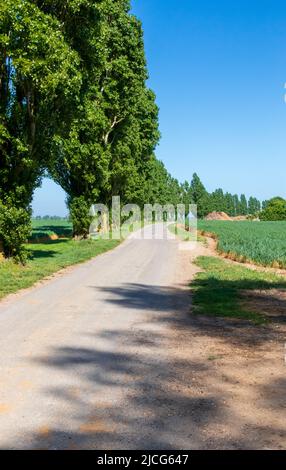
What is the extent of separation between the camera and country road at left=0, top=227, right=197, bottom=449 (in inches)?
200

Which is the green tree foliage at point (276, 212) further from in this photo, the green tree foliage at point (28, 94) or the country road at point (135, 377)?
the country road at point (135, 377)

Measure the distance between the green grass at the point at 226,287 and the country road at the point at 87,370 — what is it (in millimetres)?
1016

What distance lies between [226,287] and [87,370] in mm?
9362

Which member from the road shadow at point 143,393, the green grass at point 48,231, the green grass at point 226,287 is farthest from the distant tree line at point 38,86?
the green grass at point 48,231

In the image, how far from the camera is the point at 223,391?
6422 mm

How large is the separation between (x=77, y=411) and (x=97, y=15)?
66.5 feet

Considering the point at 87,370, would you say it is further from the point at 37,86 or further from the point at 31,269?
the point at 37,86

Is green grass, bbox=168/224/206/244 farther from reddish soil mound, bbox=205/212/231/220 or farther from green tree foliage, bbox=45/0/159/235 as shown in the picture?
reddish soil mound, bbox=205/212/231/220

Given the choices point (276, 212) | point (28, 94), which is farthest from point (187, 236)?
point (276, 212)

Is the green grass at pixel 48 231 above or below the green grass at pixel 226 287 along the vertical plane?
above

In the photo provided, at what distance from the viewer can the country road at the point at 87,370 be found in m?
5.07

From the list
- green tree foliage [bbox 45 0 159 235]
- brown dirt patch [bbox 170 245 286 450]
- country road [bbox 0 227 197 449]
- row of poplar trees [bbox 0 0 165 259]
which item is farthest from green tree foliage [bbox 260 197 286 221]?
brown dirt patch [bbox 170 245 286 450]

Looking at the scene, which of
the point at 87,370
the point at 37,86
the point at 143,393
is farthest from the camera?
the point at 37,86

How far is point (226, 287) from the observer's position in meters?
15.9
